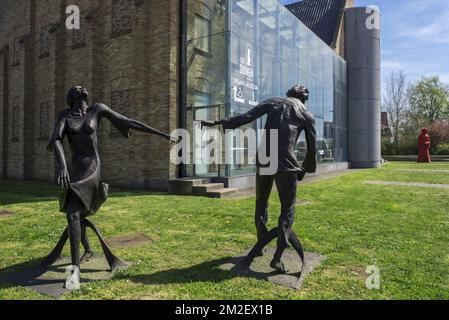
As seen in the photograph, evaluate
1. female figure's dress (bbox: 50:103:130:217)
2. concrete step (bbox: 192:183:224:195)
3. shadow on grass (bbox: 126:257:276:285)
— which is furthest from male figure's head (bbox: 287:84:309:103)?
concrete step (bbox: 192:183:224:195)

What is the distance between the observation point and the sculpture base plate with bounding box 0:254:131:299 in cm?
402

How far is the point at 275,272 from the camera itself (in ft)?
14.9

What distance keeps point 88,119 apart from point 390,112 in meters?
60.5

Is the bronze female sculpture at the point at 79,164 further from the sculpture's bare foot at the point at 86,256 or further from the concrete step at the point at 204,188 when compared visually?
the concrete step at the point at 204,188

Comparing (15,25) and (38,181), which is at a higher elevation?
(15,25)

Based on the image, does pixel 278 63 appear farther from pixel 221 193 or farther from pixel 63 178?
pixel 63 178

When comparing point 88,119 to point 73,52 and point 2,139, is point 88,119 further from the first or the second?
point 2,139

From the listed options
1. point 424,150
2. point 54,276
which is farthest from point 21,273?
point 424,150

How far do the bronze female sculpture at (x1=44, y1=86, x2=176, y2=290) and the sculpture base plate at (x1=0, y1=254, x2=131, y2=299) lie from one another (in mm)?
154

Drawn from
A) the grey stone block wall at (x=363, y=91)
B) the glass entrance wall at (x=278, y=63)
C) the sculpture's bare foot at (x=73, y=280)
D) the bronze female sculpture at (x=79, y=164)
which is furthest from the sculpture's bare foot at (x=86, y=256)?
the grey stone block wall at (x=363, y=91)

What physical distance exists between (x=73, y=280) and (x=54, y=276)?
500 millimetres

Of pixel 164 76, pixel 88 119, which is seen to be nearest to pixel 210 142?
pixel 164 76
